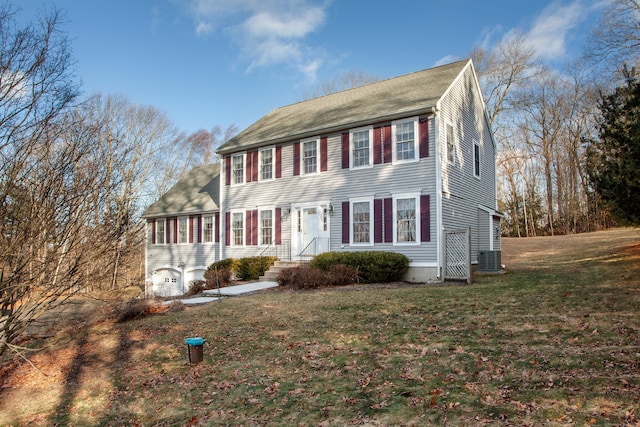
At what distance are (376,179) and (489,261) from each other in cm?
498

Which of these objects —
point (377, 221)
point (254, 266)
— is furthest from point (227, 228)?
point (377, 221)

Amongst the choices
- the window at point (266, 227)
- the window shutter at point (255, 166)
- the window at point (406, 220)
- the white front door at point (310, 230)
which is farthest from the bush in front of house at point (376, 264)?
the window shutter at point (255, 166)

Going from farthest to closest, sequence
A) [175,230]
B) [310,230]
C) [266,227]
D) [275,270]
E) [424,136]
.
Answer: [175,230] → [266,227] → [310,230] → [275,270] → [424,136]

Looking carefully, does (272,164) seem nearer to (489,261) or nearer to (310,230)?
(310,230)

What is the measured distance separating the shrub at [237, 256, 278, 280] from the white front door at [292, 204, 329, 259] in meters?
1.12

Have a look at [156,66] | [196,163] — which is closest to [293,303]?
[156,66]

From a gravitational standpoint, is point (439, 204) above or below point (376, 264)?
above

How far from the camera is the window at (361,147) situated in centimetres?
1529

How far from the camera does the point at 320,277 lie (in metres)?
13.2

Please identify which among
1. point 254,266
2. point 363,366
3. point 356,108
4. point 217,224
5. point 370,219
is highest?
point 356,108

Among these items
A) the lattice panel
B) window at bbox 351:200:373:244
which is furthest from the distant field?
window at bbox 351:200:373:244

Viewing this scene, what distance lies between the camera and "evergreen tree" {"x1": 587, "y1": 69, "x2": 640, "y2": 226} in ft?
27.1

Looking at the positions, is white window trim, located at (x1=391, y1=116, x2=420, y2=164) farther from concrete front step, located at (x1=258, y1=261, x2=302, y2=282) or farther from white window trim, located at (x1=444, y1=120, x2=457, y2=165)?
concrete front step, located at (x1=258, y1=261, x2=302, y2=282)

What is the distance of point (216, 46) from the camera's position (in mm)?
20641
